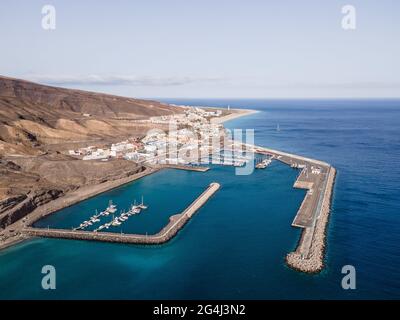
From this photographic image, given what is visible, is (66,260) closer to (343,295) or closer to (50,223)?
(50,223)

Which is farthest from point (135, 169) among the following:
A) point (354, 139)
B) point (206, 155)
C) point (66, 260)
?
point (354, 139)

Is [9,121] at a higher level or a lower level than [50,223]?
higher

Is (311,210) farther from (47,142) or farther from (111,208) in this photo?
(47,142)

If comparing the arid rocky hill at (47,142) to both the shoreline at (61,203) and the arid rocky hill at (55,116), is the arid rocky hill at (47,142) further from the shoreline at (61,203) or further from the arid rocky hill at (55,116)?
the shoreline at (61,203)

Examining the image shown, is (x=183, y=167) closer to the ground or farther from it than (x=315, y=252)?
farther from it

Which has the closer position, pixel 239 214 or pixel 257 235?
pixel 257 235

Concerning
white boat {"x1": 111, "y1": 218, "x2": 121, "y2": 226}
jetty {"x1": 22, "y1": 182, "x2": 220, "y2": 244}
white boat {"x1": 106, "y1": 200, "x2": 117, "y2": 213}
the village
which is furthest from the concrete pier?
white boat {"x1": 106, "y1": 200, "x2": 117, "y2": 213}

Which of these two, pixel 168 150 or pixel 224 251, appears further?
pixel 168 150

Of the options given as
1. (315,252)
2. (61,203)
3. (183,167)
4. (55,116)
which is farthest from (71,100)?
(315,252)

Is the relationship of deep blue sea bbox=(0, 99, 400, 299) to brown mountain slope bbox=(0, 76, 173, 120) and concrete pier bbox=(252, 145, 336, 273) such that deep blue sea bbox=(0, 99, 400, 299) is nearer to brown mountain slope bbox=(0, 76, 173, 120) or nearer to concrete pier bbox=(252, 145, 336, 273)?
concrete pier bbox=(252, 145, 336, 273)
